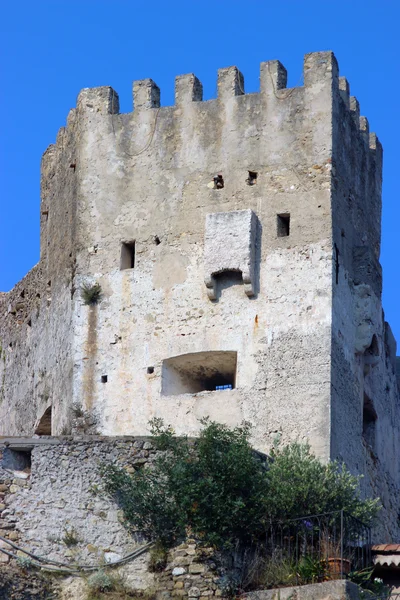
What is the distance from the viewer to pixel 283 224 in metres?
26.7

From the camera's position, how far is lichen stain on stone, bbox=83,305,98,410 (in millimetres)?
26703

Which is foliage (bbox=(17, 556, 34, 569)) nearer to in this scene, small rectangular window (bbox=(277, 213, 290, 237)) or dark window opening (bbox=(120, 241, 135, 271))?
Result: dark window opening (bbox=(120, 241, 135, 271))

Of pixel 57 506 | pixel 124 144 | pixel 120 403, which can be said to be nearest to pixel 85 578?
pixel 57 506

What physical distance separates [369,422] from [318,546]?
241 inches

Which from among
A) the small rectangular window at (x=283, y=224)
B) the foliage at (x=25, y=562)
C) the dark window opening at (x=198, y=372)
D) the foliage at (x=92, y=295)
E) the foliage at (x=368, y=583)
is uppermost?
the small rectangular window at (x=283, y=224)

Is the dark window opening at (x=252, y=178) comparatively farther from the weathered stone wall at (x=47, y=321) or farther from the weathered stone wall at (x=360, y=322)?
the weathered stone wall at (x=47, y=321)

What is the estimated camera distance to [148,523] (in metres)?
22.5

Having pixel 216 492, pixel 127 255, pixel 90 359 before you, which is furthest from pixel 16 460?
pixel 127 255

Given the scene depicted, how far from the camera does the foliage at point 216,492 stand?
73.4ft

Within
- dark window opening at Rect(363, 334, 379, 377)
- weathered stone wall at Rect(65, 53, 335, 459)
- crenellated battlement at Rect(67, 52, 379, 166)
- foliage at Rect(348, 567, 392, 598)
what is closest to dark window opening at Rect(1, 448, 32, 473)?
weathered stone wall at Rect(65, 53, 335, 459)

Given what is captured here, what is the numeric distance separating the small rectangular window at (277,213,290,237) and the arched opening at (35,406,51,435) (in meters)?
5.20

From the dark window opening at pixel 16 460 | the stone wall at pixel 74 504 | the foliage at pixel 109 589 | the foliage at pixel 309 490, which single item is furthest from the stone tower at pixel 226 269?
the foliage at pixel 109 589

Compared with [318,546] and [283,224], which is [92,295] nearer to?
[283,224]

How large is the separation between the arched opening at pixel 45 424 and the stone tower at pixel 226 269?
25 mm
